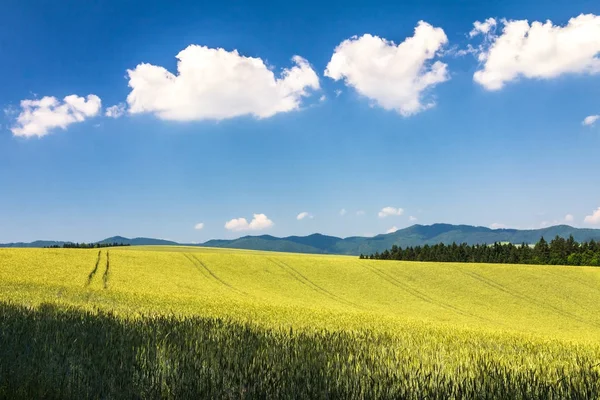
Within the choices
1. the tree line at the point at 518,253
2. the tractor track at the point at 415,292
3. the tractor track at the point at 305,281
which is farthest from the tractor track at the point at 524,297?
the tree line at the point at 518,253

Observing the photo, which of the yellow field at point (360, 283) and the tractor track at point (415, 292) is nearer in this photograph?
the yellow field at point (360, 283)

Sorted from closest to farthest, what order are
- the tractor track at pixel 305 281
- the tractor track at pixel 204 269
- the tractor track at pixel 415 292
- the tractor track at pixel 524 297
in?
the tractor track at pixel 415 292 → the tractor track at pixel 524 297 → the tractor track at pixel 305 281 → the tractor track at pixel 204 269

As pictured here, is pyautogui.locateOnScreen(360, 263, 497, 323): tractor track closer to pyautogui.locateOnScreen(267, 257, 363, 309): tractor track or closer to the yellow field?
the yellow field

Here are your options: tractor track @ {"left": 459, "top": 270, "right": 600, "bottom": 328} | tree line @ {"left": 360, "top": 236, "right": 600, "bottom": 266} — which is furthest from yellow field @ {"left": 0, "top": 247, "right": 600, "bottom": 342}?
tree line @ {"left": 360, "top": 236, "right": 600, "bottom": 266}

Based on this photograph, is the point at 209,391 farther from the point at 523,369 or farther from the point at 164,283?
the point at 164,283

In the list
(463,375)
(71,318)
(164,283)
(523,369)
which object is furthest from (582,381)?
(164,283)

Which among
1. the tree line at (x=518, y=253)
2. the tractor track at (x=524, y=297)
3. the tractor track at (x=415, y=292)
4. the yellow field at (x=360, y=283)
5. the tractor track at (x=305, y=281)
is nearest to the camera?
the yellow field at (x=360, y=283)

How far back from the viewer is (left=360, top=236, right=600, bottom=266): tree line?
3514 inches

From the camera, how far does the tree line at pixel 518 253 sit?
3514 inches

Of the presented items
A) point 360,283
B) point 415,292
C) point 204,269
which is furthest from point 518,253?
point 204,269

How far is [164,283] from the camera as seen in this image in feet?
111

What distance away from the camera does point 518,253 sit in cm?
9606

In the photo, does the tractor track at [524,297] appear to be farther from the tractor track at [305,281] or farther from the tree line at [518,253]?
the tree line at [518,253]

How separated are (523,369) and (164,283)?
31549 millimetres
